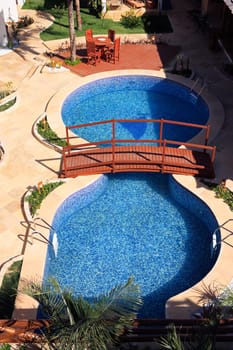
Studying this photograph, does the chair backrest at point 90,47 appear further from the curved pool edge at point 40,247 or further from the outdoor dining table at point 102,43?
the curved pool edge at point 40,247

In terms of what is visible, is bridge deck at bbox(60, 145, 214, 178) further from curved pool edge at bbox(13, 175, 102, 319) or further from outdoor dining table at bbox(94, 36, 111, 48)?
outdoor dining table at bbox(94, 36, 111, 48)

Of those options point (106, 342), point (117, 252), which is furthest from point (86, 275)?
point (106, 342)

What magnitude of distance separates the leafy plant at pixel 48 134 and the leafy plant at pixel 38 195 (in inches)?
104

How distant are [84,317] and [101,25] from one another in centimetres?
2431

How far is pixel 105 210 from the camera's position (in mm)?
16203

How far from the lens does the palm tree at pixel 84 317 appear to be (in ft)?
27.6

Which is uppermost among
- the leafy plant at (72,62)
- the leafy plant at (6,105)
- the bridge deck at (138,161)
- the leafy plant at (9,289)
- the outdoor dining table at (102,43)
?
the outdoor dining table at (102,43)

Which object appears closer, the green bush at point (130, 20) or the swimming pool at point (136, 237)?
the swimming pool at point (136, 237)

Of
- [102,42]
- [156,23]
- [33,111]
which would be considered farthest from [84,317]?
[156,23]

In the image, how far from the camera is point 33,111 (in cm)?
2088

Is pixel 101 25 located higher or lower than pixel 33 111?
higher

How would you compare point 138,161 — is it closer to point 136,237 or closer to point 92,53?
point 136,237

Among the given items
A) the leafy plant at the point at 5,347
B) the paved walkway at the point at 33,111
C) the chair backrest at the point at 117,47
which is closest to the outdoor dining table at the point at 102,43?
the chair backrest at the point at 117,47

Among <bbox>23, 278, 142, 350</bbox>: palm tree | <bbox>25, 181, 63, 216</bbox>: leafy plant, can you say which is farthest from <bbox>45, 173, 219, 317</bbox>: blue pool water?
<bbox>23, 278, 142, 350</bbox>: palm tree
